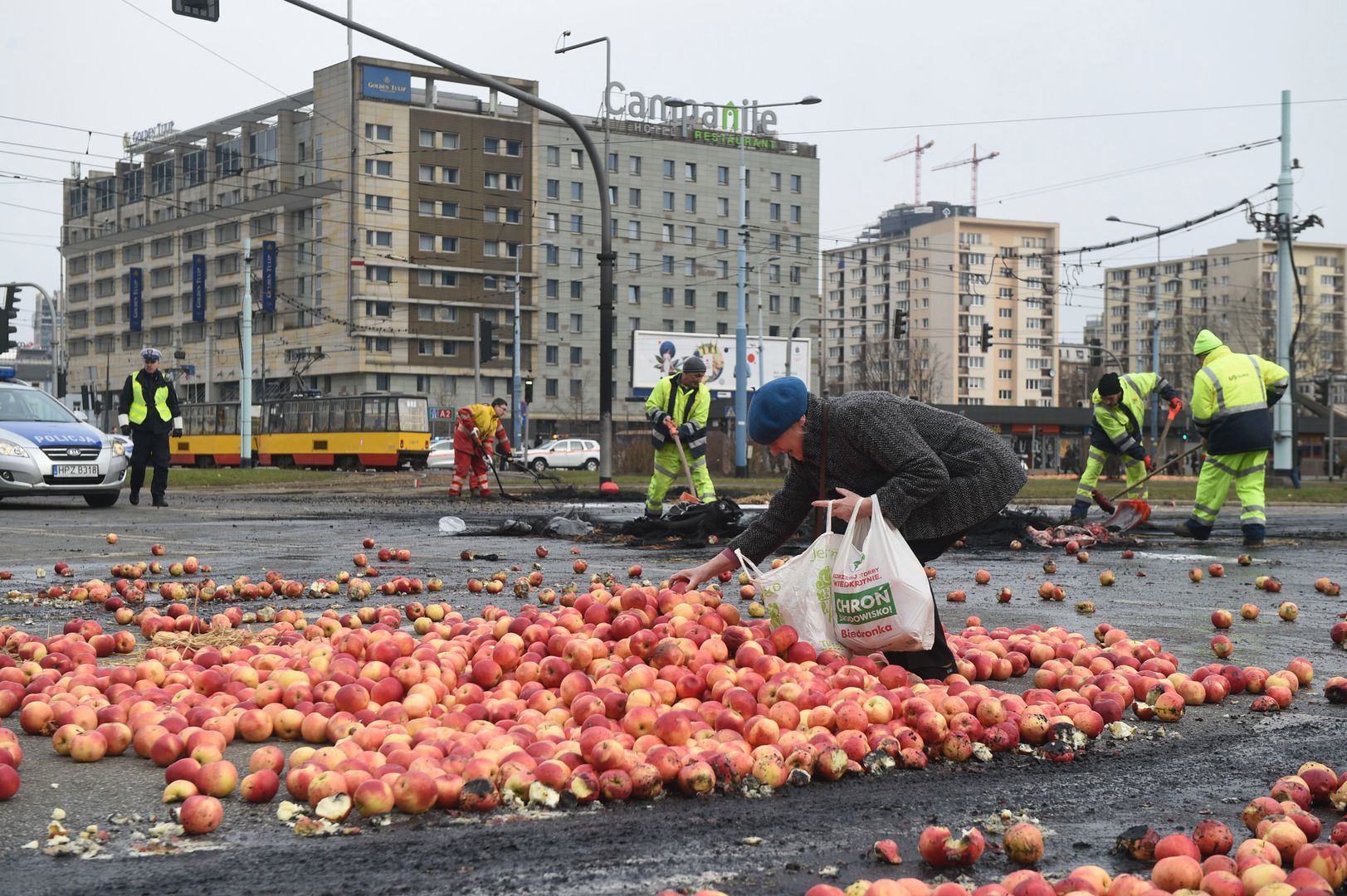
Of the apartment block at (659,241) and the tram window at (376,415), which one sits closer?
the tram window at (376,415)

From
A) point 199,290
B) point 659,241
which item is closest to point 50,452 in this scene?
point 199,290

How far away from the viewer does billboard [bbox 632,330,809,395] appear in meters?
62.7

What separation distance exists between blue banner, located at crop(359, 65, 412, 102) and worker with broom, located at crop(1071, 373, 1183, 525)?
77.8m

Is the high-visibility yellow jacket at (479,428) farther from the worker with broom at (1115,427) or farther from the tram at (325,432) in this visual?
the tram at (325,432)

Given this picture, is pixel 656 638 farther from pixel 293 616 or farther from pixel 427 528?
pixel 427 528

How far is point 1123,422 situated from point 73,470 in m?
13.6

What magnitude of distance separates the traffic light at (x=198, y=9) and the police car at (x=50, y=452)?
5562 mm

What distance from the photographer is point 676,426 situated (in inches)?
543

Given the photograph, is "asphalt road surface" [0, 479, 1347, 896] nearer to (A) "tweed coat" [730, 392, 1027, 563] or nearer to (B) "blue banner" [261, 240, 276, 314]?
(A) "tweed coat" [730, 392, 1027, 563]

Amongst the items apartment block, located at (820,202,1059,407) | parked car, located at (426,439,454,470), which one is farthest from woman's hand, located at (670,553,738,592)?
apartment block, located at (820,202,1059,407)

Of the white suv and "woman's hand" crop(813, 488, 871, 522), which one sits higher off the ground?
"woman's hand" crop(813, 488, 871, 522)

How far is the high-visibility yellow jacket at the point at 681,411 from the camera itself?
13.7 meters

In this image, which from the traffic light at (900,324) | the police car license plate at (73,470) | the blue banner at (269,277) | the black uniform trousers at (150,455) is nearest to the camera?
the police car license plate at (73,470)

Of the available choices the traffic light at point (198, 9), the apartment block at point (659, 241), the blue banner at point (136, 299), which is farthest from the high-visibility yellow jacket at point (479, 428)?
the blue banner at point (136, 299)
